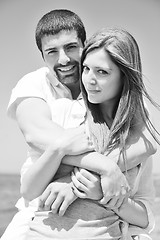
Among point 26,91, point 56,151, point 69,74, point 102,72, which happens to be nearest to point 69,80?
point 69,74

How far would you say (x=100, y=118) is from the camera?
1.39m

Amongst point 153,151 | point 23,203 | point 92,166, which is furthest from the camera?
point 23,203

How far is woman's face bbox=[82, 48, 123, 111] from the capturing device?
131 cm

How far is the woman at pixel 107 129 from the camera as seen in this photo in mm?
1268

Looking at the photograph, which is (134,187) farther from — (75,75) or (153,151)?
(75,75)

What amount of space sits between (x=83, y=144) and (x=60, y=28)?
0.47 m

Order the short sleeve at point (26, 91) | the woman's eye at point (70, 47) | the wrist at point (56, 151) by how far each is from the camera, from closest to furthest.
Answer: the wrist at point (56, 151) → the short sleeve at point (26, 91) → the woman's eye at point (70, 47)

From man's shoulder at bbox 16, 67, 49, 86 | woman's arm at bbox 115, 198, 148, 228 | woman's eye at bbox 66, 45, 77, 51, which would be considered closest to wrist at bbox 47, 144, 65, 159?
woman's arm at bbox 115, 198, 148, 228

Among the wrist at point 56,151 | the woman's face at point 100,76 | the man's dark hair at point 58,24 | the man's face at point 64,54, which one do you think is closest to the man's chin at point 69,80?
the man's face at point 64,54

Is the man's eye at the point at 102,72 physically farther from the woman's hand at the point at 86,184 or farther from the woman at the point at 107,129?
the woman's hand at the point at 86,184

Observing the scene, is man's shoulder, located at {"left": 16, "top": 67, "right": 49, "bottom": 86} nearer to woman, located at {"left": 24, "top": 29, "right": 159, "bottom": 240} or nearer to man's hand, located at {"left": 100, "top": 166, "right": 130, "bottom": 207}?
woman, located at {"left": 24, "top": 29, "right": 159, "bottom": 240}

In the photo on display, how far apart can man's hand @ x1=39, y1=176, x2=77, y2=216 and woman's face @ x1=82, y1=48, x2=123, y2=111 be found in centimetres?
24

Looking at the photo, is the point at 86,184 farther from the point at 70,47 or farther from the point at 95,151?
the point at 70,47

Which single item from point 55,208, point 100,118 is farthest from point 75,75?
point 55,208
